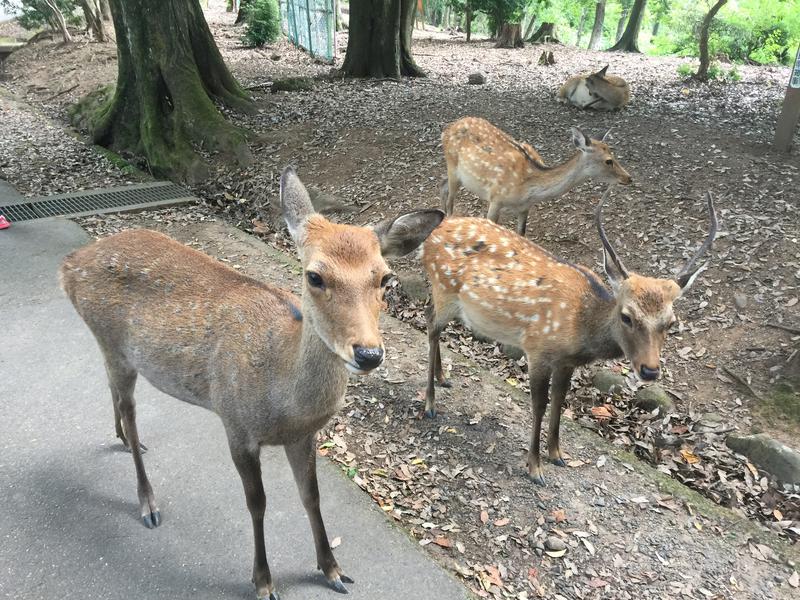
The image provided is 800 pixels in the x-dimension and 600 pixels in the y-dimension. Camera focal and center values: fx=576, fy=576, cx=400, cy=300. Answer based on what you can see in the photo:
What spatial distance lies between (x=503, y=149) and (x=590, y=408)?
3097mm

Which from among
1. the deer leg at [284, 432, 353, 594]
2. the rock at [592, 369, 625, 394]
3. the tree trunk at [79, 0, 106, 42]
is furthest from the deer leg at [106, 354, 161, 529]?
the tree trunk at [79, 0, 106, 42]

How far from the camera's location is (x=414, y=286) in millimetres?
Result: 5961

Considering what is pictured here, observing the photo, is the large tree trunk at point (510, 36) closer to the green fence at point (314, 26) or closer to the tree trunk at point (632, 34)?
the tree trunk at point (632, 34)

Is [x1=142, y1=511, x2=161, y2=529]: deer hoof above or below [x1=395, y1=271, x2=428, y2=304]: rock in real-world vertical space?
above

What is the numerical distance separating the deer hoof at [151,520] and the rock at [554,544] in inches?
85.3

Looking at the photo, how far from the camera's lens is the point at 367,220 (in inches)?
277

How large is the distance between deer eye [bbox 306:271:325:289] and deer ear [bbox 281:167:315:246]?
324 millimetres

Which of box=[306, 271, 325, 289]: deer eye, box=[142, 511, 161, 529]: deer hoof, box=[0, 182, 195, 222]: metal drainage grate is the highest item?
box=[306, 271, 325, 289]: deer eye

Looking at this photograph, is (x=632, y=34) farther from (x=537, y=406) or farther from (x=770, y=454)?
(x=537, y=406)

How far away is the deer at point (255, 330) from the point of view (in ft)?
7.04

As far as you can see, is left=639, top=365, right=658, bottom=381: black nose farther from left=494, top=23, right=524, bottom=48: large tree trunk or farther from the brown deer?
left=494, top=23, right=524, bottom=48: large tree trunk

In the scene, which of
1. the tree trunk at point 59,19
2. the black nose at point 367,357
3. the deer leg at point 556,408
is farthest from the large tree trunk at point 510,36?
the black nose at point 367,357

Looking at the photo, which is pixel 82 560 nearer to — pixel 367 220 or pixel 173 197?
pixel 367 220

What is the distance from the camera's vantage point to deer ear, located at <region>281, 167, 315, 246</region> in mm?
2461
